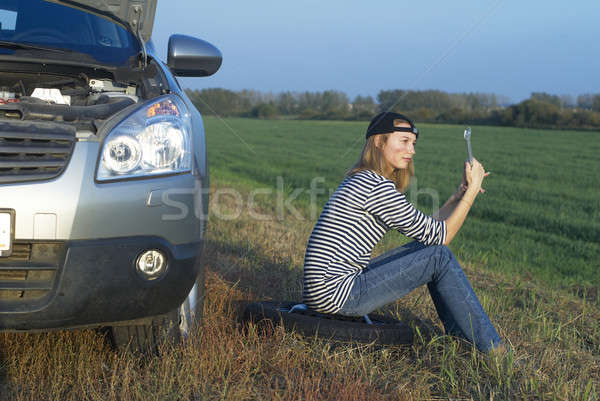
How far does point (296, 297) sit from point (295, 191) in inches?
342

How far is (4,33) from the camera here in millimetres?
3264

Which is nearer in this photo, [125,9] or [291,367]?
[291,367]

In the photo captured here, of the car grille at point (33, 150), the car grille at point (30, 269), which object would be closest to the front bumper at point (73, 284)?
the car grille at point (30, 269)

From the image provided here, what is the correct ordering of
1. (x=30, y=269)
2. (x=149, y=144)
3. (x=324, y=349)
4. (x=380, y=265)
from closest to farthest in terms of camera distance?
(x=30, y=269), (x=149, y=144), (x=324, y=349), (x=380, y=265)

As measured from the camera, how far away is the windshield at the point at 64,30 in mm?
3232

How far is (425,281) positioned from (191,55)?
1.81m

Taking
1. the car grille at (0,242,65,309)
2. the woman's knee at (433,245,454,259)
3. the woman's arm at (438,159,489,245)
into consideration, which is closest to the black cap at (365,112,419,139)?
the woman's arm at (438,159,489,245)

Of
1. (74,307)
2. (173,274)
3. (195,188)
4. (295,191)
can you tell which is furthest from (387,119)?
(295,191)

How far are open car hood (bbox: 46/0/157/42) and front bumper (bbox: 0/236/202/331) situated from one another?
150 centimetres

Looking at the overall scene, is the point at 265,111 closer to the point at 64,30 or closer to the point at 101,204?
the point at 64,30

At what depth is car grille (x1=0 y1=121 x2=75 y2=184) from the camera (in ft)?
7.29

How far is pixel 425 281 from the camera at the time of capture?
10.7 ft

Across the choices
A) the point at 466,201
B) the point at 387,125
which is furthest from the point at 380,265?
the point at 387,125

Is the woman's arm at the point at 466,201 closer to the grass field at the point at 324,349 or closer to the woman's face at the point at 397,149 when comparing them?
the woman's face at the point at 397,149
